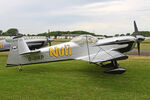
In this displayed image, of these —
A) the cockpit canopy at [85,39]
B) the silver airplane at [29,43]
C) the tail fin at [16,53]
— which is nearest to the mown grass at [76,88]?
the tail fin at [16,53]

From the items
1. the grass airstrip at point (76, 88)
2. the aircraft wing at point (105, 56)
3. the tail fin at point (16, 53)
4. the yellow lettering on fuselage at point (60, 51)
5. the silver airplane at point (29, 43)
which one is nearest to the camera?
the grass airstrip at point (76, 88)

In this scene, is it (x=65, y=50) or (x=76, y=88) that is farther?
(x=65, y=50)

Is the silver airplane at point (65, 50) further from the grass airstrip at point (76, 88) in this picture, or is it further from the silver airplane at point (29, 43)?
the silver airplane at point (29, 43)

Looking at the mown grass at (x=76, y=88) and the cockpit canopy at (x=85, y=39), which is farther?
the cockpit canopy at (x=85, y=39)

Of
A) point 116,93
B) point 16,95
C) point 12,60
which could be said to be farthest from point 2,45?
point 116,93

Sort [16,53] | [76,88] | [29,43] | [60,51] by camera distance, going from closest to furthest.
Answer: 1. [76,88]
2. [16,53]
3. [60,51]
4. [29,43]

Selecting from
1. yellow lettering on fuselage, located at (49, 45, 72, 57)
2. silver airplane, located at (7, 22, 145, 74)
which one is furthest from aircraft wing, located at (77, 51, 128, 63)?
yellow lettering on fuselage, located at (49, 45, 72, 57)

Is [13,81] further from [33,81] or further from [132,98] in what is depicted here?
[132,98]

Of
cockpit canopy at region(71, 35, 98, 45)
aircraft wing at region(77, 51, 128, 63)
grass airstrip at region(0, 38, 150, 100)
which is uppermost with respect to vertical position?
cockpit canopy at region(71, 35, 98, 45)

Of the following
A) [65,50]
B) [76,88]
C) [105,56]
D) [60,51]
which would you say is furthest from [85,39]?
[76,88]

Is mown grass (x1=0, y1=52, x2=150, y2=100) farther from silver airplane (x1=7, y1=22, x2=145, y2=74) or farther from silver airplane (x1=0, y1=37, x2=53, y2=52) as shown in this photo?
silver airplane (x1=0, y1=37, x2=53, y2=52)

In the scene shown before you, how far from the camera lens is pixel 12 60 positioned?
28.6 ft

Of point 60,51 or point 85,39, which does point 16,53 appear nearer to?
point 60,51

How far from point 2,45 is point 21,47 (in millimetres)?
7985
